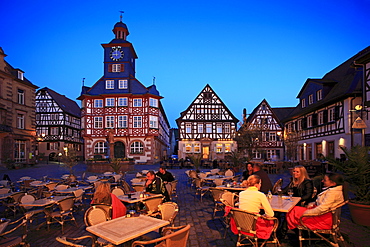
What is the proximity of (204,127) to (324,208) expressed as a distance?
3294 cm

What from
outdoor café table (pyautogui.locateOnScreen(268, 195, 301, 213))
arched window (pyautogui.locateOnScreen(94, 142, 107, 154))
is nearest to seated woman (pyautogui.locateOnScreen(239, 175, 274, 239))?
outdoor café table (pyautogui.locateOnScreen(268, 195, 301, 213))

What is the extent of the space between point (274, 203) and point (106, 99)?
32745mm

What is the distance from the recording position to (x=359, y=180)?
22.0 ft

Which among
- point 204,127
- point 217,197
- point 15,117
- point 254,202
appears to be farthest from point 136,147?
point 254,202

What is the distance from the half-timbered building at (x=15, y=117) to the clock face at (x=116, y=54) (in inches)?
431

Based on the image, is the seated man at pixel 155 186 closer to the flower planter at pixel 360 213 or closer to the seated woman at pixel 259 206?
the seated woman at pixel 259 206

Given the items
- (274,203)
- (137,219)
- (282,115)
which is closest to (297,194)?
(274,203)

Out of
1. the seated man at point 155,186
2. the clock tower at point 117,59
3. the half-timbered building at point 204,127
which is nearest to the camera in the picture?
the seated man at point 155,186

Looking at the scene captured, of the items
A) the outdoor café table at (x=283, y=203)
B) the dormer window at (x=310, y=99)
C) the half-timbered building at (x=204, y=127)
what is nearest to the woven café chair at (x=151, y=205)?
the outdoor café table at (x=283, y=203)

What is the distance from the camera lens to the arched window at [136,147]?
116 ft

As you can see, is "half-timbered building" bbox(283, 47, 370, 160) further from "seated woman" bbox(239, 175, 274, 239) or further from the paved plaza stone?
"seated woman" bbox(239, 175, 274, 239)

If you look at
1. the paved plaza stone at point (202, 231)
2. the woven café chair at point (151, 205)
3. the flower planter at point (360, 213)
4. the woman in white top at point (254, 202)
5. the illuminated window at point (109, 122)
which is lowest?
the paved plaza stone at point (202, 231)

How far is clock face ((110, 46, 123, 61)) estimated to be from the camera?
36.4m

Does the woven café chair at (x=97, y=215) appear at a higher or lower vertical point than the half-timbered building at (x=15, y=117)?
lower
